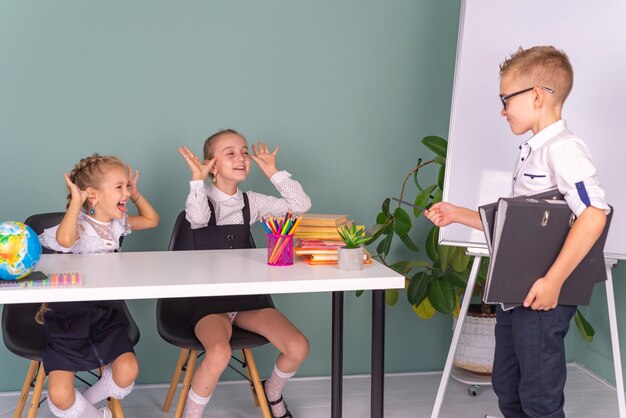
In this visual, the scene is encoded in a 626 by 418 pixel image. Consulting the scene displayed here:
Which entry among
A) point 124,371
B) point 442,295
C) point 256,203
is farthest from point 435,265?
point 124,371

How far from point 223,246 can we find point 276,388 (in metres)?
0.56

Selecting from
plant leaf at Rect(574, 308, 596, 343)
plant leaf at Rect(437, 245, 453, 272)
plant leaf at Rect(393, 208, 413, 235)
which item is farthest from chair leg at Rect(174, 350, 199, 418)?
plant leaf at Rect(574, 308, 596, 343)

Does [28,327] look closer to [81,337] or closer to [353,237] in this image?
[81,337]

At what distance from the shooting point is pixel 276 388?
8.74 ft

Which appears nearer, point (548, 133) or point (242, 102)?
point (548, 133)

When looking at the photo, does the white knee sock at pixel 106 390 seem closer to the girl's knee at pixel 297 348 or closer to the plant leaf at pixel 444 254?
the girl's knee at pixel 297 348

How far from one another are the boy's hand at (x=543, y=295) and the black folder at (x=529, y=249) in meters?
0.02

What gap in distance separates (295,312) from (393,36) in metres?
1.33

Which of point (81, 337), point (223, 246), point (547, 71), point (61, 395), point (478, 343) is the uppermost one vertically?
point (547, 71)

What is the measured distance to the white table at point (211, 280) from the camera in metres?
1.83

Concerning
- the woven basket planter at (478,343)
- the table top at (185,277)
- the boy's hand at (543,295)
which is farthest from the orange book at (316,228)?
the woven basket planter at (478,343)

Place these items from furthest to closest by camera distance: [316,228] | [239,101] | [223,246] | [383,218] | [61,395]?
[239,101]
[383,218]
[223,246]
[316,228]
[61,395]

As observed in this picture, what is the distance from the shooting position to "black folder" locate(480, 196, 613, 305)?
6.38 ft

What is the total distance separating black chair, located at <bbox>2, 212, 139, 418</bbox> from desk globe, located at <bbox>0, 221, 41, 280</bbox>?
1.71 feet
